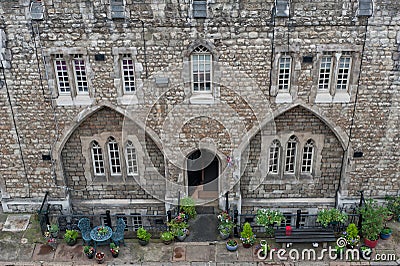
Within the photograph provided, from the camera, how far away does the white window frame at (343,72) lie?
18734 millimetres

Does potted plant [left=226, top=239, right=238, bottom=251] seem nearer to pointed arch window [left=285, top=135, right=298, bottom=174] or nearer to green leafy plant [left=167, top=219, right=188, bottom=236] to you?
green leafy plant [left=167, top=219, right=188, bottom=236]

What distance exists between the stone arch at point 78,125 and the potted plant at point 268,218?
496 cm

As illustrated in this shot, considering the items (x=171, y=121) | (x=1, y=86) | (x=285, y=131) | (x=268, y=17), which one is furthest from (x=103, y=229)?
(x=268, y=17)

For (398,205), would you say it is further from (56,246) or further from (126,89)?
(56,246)

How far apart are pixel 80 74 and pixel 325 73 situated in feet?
30.8

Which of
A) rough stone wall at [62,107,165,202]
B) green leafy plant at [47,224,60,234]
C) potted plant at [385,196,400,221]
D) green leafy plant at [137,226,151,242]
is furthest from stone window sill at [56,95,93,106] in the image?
potted plant at [385,196,400,221]

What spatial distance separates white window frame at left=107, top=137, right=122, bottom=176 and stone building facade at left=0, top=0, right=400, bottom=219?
75mm

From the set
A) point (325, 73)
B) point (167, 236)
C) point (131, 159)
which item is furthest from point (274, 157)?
point (131, 159)

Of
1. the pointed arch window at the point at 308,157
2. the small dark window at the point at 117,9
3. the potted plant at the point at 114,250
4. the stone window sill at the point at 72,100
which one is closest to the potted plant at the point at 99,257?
the potted plant at the point at 114,250

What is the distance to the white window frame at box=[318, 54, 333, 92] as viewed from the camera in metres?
18.8

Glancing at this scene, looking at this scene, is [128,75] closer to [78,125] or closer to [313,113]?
[78,125]

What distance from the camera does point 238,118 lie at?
1984cm

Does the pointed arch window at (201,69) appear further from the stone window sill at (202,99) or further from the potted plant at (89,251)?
the potted plant at (89,251)

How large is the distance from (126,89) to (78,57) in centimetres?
218
